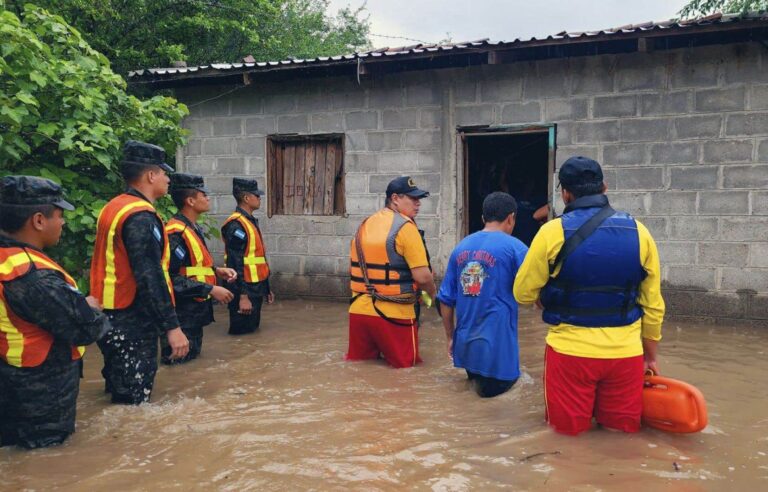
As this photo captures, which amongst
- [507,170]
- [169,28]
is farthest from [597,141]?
[169,28]

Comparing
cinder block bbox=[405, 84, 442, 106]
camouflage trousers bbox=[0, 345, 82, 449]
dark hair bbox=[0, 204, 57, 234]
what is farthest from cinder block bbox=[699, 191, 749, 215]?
dark hair bbox=[0, 204, 57, 234]

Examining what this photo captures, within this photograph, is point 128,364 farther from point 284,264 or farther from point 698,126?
point 698,126

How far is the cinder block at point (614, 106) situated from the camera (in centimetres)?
703

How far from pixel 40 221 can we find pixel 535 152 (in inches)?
335

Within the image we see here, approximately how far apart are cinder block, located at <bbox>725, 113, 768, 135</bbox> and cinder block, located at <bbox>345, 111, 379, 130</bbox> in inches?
164

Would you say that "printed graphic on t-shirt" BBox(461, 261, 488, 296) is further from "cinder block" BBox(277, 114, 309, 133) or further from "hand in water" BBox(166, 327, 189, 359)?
"cinder block" BBox(277, 114, 309, 133)

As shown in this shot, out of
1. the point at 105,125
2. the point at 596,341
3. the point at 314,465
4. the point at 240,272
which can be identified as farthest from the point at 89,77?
the point at 596,341

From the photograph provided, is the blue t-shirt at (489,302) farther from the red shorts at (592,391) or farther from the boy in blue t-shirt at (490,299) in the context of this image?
the red shorts at (592,391)

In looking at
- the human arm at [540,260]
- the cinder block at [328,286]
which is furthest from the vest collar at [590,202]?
the cinder block at [328,286]

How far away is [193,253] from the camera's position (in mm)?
5496

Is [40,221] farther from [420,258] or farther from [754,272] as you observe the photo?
[754,272]

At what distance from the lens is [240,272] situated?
6.56m

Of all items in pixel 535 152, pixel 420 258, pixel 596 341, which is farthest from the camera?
pixel 535 152

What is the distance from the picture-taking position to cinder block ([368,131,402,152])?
26.7ft
